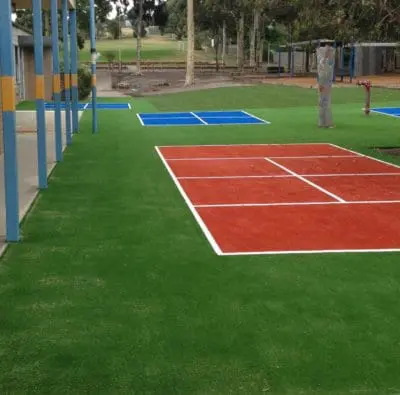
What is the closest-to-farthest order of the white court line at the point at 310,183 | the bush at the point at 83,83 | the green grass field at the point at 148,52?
the white court line at the point at 310,183, the bush at the point at 83,83, the green grass field at the point at 148,52

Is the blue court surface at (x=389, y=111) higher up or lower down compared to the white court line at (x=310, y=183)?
higher up

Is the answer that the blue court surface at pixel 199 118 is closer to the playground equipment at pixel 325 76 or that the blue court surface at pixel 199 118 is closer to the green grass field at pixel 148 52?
the playground equipment at pixel 325 76

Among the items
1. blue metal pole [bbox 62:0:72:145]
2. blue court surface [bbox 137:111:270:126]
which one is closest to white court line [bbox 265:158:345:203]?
blue metal pole [bbox 62:0:72:145]

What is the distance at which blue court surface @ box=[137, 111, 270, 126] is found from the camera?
24.2 meters

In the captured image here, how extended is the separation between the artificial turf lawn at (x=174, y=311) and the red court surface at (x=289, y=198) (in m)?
0.42

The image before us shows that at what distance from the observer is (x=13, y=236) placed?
325 inches

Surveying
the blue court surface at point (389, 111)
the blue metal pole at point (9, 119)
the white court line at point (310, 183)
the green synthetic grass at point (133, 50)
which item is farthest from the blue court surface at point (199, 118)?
the green synthetic grass at point (133, 50)

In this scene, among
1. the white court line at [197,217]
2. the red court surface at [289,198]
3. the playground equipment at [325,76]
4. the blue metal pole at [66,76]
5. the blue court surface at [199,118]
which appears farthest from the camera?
the blue court surface at [199,118]

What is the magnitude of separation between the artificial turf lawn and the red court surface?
0.42m

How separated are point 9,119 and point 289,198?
465 centimetres

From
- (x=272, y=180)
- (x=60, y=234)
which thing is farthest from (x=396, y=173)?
(x=60, y=234)

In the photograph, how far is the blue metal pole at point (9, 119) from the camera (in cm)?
784

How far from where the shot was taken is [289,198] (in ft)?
35.7

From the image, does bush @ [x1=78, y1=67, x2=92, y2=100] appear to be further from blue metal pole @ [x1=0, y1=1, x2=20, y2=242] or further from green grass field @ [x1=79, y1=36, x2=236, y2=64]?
green grass field @ [x1=79, y1=36, x2=236, y2=64]
